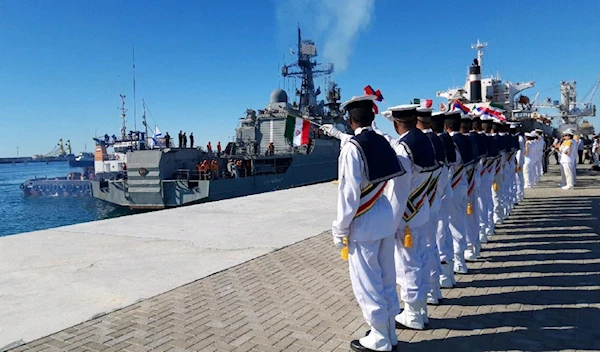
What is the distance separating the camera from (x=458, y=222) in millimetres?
4508

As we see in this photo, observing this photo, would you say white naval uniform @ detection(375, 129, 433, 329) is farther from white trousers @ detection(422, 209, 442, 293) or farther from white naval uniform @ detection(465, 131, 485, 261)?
white naval uniform @ detection(465, 131, 485, 261)

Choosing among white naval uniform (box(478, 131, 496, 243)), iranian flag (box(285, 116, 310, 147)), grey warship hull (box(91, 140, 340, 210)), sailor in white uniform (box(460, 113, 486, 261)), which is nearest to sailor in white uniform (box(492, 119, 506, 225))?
white naval uniform (box(478, 131, 496, 243))

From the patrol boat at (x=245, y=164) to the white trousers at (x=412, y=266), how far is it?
1288 centimetres

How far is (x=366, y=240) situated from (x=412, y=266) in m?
0.72

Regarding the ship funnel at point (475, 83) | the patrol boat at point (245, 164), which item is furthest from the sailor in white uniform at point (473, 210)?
the ship funnel at point (475, 83)

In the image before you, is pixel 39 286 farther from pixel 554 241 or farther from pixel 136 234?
pixel 554 241

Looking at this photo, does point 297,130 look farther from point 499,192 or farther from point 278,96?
point 278,96

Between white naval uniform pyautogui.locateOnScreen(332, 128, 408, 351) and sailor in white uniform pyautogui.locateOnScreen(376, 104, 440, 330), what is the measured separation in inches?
15.9

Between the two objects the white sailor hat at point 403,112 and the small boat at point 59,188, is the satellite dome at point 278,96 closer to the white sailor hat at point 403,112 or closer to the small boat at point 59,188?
the small boat at point 59,188

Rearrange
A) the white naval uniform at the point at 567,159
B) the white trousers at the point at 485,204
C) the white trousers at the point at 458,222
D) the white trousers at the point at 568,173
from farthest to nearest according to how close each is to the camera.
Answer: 1. the white trousers at the point at 568,173
2. the white naval uniform at the point at 567,159
3. the white trousers at the point at 485,204
4. the white trousers at the point at 458,222

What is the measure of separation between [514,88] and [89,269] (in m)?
22.1

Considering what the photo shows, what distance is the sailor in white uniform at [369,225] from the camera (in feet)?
8.79

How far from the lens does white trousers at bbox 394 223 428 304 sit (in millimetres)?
3195

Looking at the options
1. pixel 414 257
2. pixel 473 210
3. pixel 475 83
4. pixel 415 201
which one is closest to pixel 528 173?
pixel 475 83
